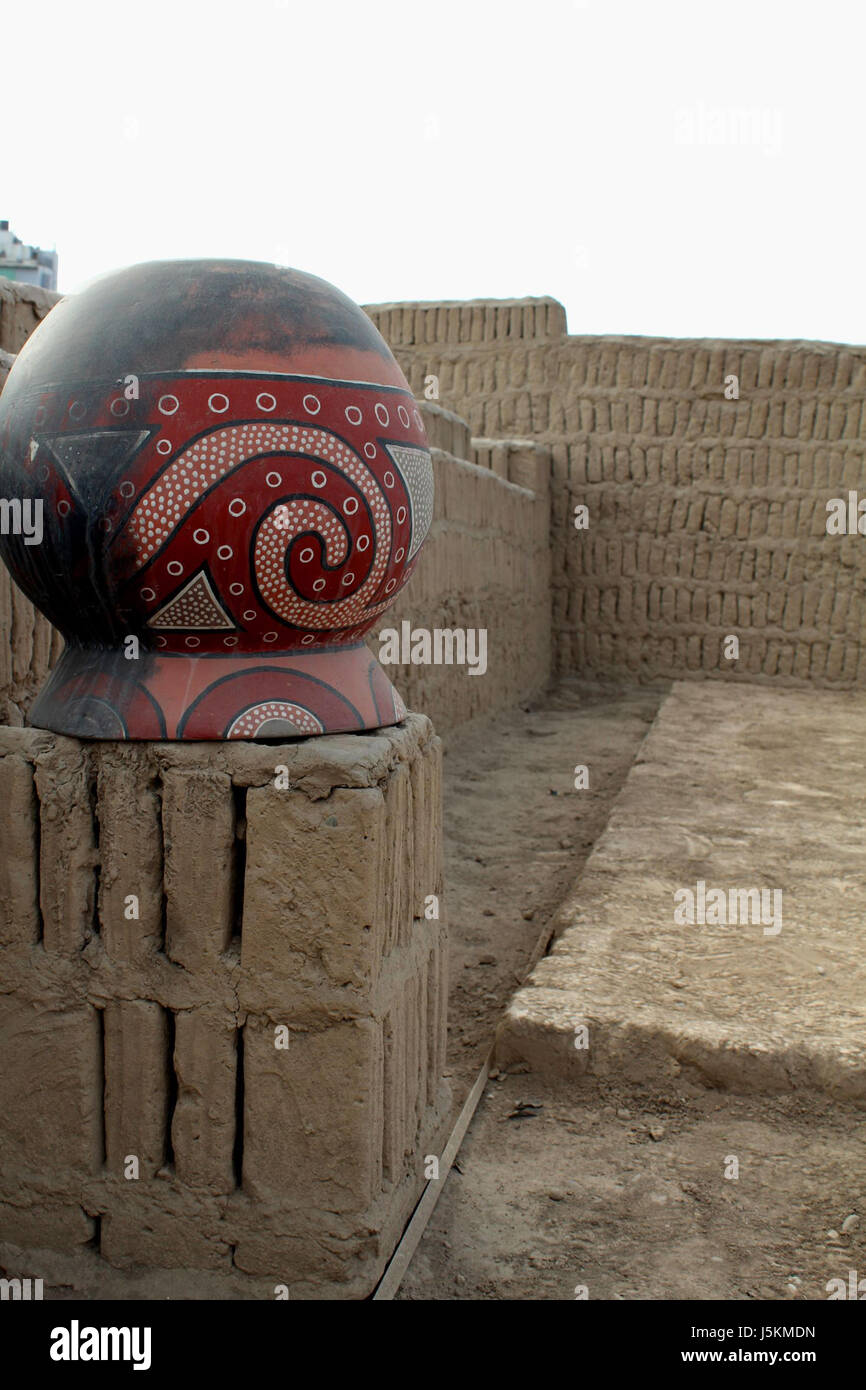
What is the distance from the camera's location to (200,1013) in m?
1.79

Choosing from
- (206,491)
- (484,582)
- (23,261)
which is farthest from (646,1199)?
(23,261)

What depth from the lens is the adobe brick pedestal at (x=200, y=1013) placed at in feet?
5.70

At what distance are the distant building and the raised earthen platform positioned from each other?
37.6ft

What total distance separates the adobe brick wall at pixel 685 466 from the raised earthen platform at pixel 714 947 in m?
3.78

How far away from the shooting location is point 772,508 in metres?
8.98

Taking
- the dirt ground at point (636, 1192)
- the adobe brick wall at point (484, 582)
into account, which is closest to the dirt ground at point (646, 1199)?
the dirt ground at point (636, 1192)

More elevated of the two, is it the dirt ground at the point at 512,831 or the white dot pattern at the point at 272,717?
the white dot pattern at the point at 272,717

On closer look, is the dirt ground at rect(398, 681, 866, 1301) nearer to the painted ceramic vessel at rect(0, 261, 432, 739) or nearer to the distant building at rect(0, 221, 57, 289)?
the painted ceramic vessel at rect(0, 261, 432, 739)

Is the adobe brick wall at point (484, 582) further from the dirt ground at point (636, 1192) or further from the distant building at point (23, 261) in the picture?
the distant building at point (23, 261)

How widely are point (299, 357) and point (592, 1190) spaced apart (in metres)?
1.55

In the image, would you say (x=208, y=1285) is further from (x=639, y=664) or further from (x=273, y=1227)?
(x=639, y=664)

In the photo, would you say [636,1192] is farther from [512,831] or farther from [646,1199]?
[512,831]

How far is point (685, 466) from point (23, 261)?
9410mm

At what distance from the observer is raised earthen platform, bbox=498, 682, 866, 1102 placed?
2.50 metres
